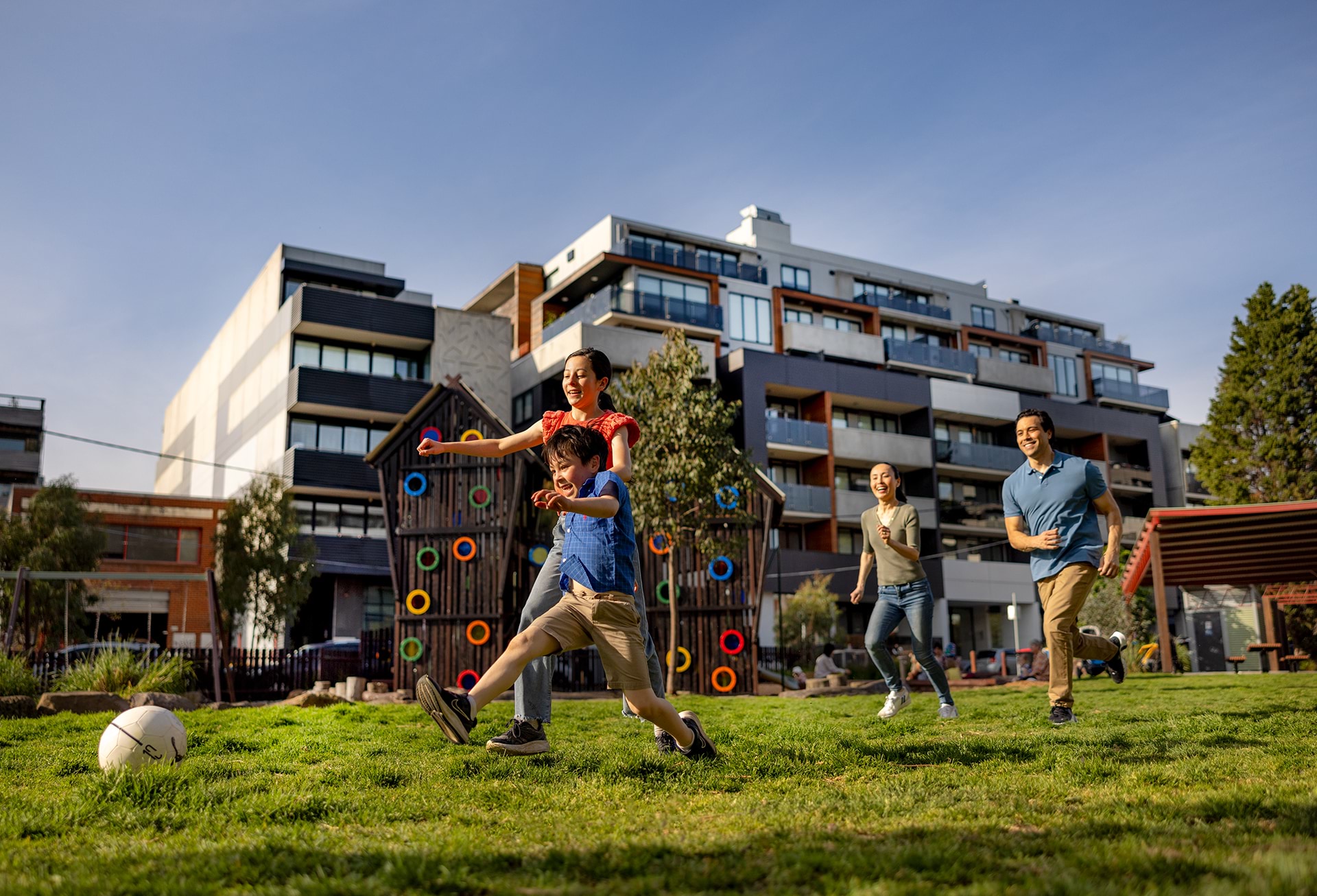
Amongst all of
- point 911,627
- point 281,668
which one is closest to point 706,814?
point 911,627

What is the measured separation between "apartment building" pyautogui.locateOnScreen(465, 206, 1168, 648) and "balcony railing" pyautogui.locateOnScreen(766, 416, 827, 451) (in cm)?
7

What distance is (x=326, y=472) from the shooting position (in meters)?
43.5

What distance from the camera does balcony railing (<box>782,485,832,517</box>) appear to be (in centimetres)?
4712

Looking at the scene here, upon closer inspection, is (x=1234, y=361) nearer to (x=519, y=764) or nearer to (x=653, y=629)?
(x=653, y=629)

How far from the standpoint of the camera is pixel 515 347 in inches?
2089

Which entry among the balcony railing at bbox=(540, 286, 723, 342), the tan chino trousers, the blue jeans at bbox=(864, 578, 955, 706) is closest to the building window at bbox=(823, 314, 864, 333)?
the balcony railing at bbox=(540, 286, 723, 342)

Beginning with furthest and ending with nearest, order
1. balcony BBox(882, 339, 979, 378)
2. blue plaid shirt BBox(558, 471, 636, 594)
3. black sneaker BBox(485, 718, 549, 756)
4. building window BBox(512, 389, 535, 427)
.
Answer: balcony BBox(882, 339, 979, 378) → building window BBox(512, 389, 535, 427) → black sneaker BBox(485, 718, 549, 756) → blue plaid shirt BBox(558, 471, 636, 594)

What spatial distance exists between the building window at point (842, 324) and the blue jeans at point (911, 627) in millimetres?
48536

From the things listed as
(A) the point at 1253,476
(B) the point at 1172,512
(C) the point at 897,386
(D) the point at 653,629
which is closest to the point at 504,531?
(D) the point at 653,629

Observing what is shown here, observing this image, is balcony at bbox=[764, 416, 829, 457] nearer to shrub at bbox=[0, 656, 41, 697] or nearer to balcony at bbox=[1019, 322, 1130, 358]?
balcony at bbox=[1019, 322, 1130, 358]

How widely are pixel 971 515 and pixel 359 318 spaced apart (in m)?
29.6

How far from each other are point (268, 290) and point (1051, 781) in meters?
49.7

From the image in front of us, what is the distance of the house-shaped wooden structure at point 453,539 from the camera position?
58.7 feet

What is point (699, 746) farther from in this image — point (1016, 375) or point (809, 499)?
point (1016, 375)
